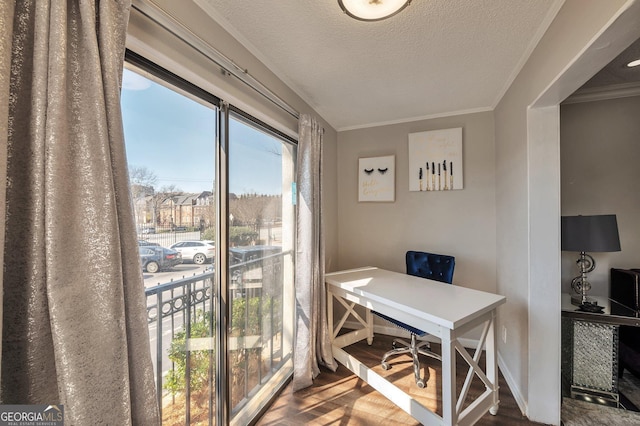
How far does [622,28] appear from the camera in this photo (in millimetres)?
1005

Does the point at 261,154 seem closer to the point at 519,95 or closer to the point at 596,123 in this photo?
the point at 519,95

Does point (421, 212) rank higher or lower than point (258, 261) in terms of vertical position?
higher

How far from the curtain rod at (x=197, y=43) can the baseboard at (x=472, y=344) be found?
268cm

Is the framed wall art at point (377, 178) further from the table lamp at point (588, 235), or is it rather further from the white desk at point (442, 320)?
the table lamp at point (588, 235)

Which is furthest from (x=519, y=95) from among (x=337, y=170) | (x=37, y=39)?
(x=37, y=39)

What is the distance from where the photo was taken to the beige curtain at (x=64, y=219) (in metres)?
0.65

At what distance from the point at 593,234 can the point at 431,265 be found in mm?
1184

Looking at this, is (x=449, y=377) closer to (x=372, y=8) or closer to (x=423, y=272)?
(x=423, y=272)

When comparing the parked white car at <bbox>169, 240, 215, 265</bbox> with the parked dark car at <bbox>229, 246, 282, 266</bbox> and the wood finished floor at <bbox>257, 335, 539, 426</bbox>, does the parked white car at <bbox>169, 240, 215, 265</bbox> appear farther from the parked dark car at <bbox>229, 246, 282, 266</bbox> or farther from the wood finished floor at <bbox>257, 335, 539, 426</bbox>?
the wood finished floor at <bbox>257, 335, 539, 426</bbox>

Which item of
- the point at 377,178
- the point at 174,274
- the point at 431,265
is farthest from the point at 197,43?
the point at 431,265

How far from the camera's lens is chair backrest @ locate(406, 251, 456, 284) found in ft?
8.19

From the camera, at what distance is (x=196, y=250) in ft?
4.74

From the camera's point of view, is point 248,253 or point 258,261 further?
point 258,261

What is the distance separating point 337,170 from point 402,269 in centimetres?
141
